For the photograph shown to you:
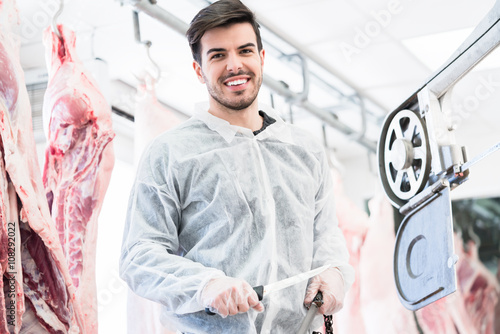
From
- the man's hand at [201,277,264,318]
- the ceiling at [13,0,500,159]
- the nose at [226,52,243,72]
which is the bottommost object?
the man's hand at [201,277,264,318]

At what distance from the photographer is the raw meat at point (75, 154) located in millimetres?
1940

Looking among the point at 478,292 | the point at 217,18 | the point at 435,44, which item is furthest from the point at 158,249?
the point at 478,292

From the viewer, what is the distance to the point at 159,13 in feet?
7.80

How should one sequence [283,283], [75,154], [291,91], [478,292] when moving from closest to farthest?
1. [283,283]
2. [75,154]
3. [291,91]
4. [478,292]

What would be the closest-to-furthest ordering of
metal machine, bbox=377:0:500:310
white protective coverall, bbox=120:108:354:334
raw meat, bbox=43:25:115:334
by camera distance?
1. white protective coverall, bbox=120:108:354:334
2. metal machine, bbox=377:0:500:310
3. raw meat, bbox=43:25:115:334

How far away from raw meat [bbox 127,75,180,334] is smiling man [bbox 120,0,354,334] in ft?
2.34

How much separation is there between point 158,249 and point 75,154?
27.5 inches

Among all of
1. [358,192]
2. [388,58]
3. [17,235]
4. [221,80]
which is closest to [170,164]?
[221,80]

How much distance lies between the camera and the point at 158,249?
4.72 ft

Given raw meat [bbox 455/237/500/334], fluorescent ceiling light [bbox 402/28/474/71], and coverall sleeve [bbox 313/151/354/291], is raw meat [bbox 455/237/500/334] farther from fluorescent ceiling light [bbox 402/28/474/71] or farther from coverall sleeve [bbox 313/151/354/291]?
coverall sleeve [bbox 313/151/354/291]

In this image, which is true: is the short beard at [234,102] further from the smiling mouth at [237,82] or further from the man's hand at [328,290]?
the man's hand at [328,290]

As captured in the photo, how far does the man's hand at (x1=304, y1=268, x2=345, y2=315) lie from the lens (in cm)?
151

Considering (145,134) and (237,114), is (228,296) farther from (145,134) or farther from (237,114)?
(145,134)

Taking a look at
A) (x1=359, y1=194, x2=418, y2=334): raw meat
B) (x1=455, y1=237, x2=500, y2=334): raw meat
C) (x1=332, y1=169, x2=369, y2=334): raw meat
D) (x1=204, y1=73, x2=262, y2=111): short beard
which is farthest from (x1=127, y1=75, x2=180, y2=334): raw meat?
(x1=455, y1=237, x2=500, y2=334): raw meat
